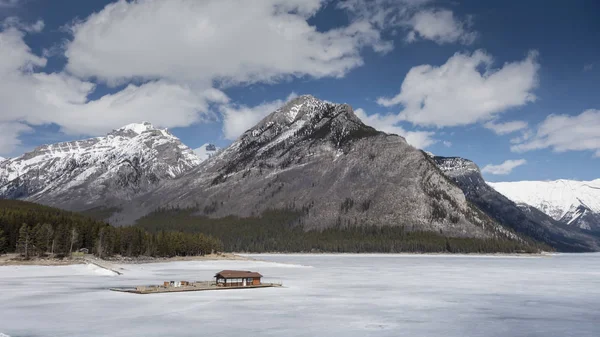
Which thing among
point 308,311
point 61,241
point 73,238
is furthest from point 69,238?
point 308,311

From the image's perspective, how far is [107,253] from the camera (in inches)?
6767

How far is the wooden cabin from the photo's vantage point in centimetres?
9681

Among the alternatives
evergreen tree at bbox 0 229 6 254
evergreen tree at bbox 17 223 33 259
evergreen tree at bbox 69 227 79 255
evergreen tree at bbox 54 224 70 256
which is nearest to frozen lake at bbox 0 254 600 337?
evergreen tree at bbox 17 223 33 259

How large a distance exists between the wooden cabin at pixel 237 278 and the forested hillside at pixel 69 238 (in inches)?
2678

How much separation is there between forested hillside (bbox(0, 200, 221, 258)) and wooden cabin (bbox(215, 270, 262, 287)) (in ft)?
223

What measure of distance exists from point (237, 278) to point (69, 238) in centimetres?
8244

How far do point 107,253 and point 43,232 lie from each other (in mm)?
27155

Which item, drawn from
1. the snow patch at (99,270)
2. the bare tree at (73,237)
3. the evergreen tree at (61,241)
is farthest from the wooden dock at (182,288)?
the evergreen tree at (61,241)

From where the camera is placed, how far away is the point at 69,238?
521 ft

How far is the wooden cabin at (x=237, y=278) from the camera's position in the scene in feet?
318

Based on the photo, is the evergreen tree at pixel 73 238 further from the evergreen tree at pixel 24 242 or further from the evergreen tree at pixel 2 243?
Answer: the evergreen tree at pixel 2 243

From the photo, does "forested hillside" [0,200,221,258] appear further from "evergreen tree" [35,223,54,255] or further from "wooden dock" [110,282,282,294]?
"wooden dock" [110,282,282,294]

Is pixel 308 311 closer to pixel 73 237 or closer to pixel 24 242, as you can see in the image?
pixel 24 242

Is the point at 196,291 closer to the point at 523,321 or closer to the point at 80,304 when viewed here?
the point at 80,304
